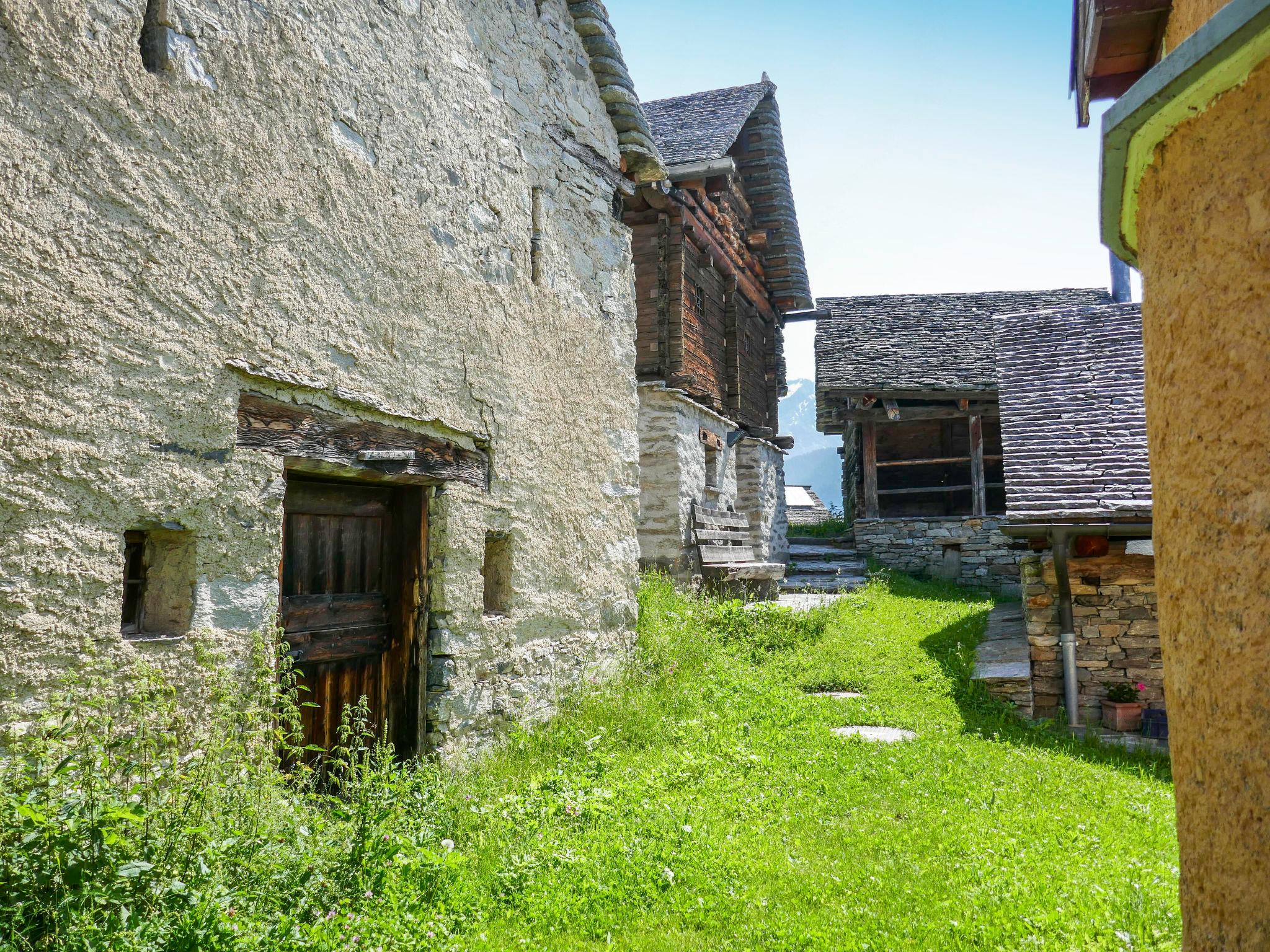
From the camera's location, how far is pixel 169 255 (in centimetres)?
335

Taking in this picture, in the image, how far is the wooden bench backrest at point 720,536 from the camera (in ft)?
35.8

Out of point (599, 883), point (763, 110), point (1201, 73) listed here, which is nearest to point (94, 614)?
point (599, 883)

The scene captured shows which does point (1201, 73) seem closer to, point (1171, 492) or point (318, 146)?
point (1171, 492)

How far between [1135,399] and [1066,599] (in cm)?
234

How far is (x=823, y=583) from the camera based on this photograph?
1395 centimetres

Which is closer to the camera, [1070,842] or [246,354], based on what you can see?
[246,354]

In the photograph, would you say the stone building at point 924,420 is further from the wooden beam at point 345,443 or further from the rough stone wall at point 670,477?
the wooden beam at point 345,443

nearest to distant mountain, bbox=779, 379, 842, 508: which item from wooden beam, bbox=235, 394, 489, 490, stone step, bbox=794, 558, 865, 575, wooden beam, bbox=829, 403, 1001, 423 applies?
wooden beam, bbox=829, 403, 1001, 423

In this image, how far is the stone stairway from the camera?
13648mm

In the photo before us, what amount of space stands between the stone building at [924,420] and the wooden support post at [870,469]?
2cm

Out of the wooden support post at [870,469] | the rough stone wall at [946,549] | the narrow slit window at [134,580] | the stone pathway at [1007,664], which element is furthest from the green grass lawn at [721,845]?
the wooden support post at [870,469]

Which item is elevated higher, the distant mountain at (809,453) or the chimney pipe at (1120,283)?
the distant mountain at (809,453)

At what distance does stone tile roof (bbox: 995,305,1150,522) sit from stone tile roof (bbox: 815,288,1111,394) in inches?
197

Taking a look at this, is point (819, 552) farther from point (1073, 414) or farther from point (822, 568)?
point (1073, 414)
